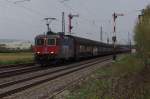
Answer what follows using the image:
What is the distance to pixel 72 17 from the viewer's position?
62938mm

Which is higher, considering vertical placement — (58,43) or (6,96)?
(58,43)

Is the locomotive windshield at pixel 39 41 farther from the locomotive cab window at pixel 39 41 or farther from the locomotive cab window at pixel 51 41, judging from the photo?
the locomotive cab window at pixel 51 41

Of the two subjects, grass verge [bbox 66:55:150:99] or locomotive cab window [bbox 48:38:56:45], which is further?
locomotive cab window [bbox 48:38:56:45]

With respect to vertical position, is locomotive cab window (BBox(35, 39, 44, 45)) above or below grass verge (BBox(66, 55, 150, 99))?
above

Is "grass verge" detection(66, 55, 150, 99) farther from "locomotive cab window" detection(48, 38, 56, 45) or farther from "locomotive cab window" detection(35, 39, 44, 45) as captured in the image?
"locomotive cab window" detection(35, 39, 44, 45)

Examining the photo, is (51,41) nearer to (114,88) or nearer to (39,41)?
(39,41)

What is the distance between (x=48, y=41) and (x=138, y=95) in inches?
973

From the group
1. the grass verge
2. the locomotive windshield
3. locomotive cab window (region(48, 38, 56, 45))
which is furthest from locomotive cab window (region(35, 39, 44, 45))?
the grass verge

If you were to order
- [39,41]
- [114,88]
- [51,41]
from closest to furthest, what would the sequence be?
[114,88] < [51,41] < [39,41]

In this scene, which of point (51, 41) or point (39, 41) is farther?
point (39, 41)

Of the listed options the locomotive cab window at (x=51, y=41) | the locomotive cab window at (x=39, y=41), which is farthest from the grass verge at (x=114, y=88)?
the locomotive cab window at (x=39, y=41)

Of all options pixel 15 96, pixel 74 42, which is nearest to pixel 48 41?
pixel 74 42

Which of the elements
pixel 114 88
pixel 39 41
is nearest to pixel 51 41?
pixel 39 41

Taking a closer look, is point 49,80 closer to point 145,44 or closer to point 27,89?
point 27,89
